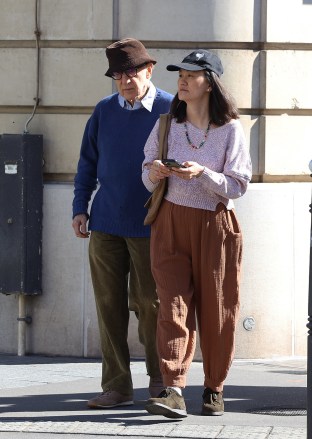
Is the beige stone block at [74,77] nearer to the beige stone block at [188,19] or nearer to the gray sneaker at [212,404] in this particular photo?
the beige stone block at [188,19]

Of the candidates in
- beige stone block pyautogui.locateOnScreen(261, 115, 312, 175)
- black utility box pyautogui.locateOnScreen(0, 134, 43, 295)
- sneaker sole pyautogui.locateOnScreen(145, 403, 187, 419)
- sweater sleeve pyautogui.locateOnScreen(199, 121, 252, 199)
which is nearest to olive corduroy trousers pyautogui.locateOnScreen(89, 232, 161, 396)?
sneaker sole pyautogui.locateOnScreen(145, 403, 187, 419)

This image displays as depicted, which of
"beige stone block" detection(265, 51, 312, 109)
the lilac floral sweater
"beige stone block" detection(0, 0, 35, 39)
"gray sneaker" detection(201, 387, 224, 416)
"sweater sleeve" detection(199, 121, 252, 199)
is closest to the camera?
"sweater sleeve" detection(199, 121, 252, 199)

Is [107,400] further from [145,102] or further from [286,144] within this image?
[286,144]

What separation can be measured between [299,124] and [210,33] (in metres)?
0.86

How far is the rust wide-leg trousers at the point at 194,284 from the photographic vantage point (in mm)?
6684

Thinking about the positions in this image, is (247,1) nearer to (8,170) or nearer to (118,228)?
(8,170)

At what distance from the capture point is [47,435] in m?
6.39

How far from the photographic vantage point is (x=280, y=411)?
7004mm

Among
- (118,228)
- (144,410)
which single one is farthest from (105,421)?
(118,228)

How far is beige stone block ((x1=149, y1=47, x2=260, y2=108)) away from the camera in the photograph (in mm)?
9047

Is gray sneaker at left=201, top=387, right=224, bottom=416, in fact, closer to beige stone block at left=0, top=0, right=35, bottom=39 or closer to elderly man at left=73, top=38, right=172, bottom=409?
elderly man at left=73, top=38, right=172, bottom=409

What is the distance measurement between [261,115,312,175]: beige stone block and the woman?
2.38 metres

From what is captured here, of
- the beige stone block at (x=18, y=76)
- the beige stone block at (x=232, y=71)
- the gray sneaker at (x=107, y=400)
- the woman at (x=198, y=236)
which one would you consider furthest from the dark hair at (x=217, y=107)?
the beige stone block at (x=18, y=76)

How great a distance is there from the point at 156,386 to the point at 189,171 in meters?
1.33
